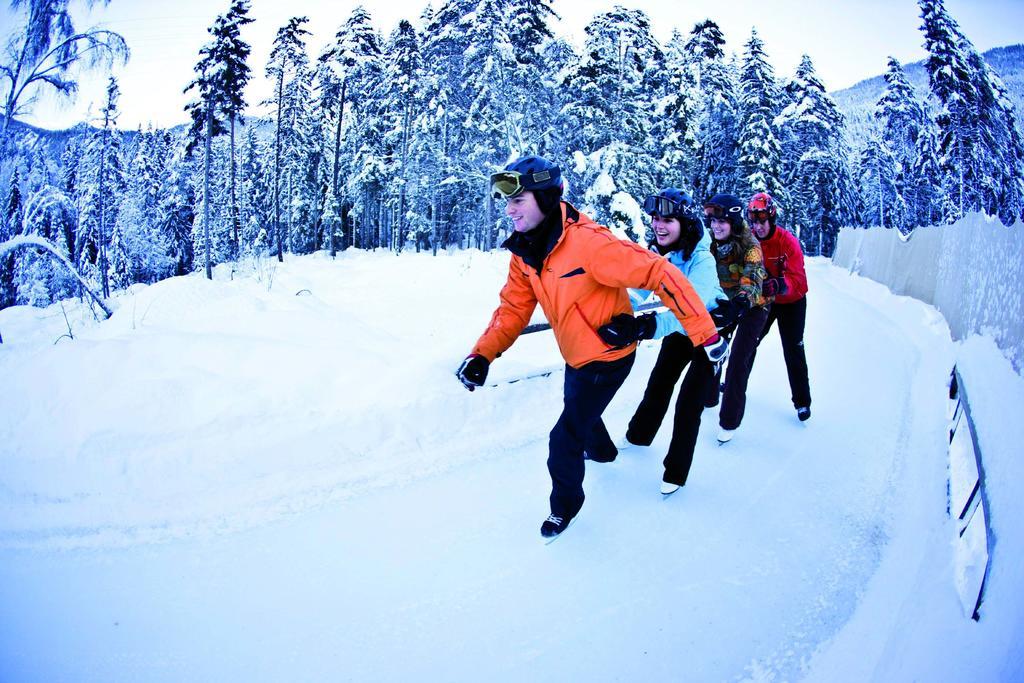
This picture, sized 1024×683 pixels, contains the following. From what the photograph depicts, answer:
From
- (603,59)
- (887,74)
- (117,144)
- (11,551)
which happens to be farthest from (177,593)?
(887,74)

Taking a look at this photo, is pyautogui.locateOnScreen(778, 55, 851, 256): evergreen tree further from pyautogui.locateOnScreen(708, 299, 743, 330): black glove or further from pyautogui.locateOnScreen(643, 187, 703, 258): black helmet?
pyautogui.locateOnScreen(708, 299, 743, 330): black glove

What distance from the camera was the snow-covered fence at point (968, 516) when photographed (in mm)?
2338

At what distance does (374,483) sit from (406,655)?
146 cm

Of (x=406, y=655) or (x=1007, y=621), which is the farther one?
(x=406, y=655)

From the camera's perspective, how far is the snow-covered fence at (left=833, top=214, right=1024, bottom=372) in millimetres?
4230

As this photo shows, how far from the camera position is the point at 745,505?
3506mm

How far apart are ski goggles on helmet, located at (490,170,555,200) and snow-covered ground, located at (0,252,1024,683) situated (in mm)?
1888

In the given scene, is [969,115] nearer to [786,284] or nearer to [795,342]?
[795,342]

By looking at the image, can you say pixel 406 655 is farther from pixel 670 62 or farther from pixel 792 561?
pixel 670 62

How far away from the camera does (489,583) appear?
2.73 metres

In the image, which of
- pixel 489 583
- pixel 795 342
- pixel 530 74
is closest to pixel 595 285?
pixel 489 583

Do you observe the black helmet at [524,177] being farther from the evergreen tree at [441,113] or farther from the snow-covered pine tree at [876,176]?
the snow-covered pine tree at [876,176]

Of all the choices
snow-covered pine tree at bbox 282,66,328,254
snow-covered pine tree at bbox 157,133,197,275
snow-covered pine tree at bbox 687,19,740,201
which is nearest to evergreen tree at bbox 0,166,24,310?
snow-covered pine tree at bbox 282,66,328,254

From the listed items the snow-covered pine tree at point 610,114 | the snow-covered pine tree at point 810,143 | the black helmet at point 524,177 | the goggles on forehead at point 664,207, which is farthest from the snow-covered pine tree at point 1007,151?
the black helmet at point 524,177
